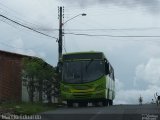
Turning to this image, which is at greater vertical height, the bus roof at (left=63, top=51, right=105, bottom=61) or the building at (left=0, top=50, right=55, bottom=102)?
the bus roof at (left=63, top=51, right=105, bottom=61)

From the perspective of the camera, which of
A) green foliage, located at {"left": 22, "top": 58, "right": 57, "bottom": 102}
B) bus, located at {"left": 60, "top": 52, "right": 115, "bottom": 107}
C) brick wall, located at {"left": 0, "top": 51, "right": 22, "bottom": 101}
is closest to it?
bus, located at {"left": 60, "top": 52, "right": 115, "bottom": 107}

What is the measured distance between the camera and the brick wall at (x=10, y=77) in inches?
1613

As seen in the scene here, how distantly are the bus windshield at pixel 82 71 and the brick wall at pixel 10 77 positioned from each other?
5.11m

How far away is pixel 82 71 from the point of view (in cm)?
3825

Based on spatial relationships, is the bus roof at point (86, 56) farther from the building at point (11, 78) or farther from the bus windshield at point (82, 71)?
the building at point (11, 78)

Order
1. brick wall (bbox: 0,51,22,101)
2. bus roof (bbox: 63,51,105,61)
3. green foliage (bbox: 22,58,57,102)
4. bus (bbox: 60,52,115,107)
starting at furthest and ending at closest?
green foliage (bbox: 22,58,57,102) → brick wall (bbox: 0,51,22,101) → bus roof (bbox: 63,51,105,61) → bus (bbox: 60,52,115,107)

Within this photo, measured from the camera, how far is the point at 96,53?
38.7 metres

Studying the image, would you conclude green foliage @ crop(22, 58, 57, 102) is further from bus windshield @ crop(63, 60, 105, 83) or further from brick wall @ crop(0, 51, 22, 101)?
bus windshield @ crop(63, 60, 105, 83)

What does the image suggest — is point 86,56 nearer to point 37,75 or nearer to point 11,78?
point 37,75

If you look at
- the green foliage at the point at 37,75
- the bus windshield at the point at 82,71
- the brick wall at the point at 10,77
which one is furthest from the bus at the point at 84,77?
the brick wall at the point at 10,77

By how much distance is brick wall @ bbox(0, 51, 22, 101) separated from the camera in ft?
134

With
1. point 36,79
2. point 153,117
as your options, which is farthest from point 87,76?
point 153,117

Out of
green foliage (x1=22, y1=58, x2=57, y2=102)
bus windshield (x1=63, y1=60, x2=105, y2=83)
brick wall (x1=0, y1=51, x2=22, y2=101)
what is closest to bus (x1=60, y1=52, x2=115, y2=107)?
bus windshield (x1=63, y1=60, x2=105, y2=83)

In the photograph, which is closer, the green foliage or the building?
the building
